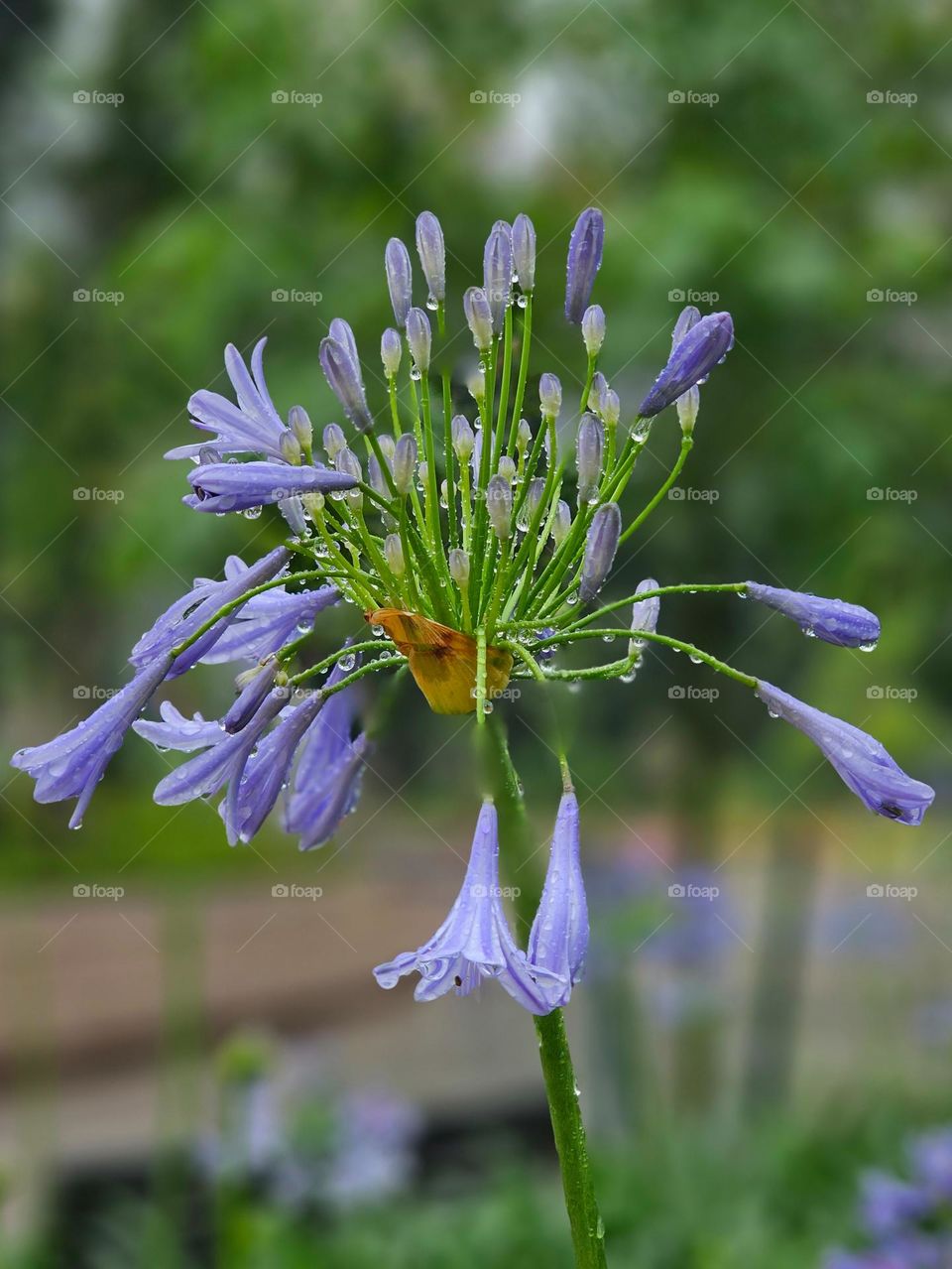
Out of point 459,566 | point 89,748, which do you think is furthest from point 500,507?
point 89,748

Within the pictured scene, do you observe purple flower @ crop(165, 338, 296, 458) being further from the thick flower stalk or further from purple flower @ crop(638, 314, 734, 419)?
purple flower @ crop(638, 314, 734, 419)

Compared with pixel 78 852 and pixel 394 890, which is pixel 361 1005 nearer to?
pixel 394 890

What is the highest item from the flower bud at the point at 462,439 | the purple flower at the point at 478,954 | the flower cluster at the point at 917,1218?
the flower bud at the point at 462,439

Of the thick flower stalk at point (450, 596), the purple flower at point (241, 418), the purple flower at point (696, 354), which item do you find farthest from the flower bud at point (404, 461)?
the purple flower at point (696, 354)

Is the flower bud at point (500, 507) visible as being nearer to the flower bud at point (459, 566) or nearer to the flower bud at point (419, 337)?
the flower bud at point (459, 566)

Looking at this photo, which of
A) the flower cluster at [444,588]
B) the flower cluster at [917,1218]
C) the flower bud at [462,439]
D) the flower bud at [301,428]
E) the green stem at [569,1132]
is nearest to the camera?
the green stem at [569,1132]
